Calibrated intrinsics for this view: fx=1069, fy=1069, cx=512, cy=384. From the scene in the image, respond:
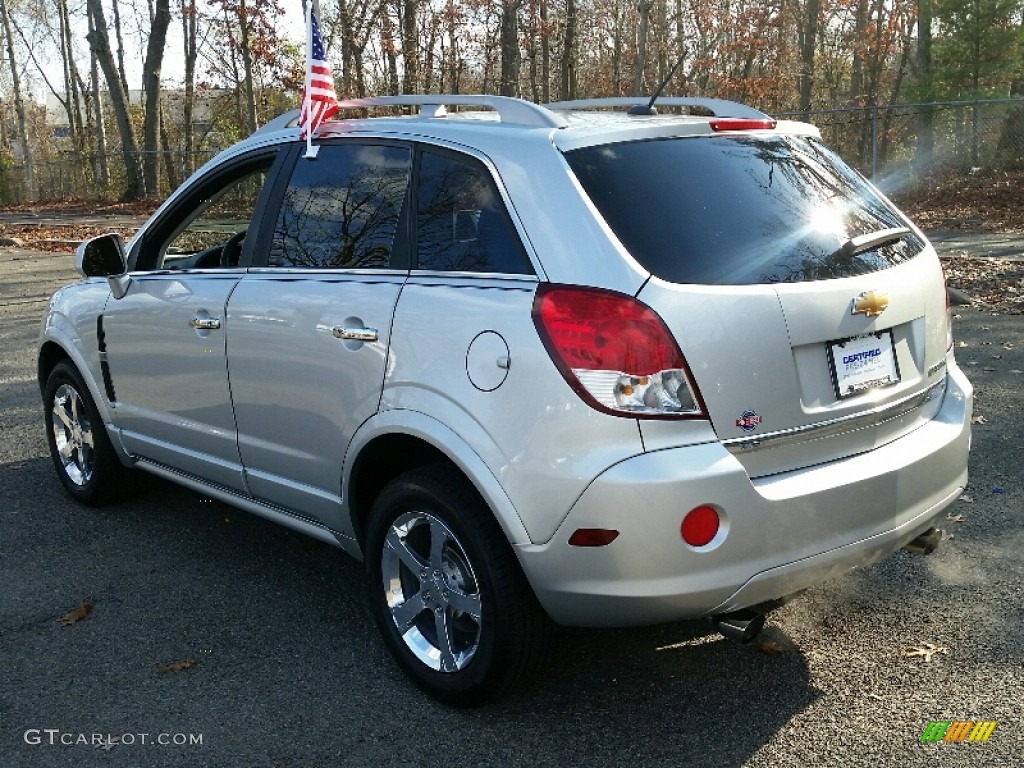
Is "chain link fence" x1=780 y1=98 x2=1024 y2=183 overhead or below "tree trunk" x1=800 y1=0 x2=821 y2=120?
below

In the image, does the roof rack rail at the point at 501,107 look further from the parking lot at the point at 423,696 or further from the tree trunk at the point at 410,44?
the tree trunk at the point at 410,44

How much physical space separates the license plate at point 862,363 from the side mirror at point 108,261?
330 centimetres

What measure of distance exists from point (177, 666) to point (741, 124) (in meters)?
2.71

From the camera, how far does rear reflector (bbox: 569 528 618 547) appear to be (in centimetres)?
290

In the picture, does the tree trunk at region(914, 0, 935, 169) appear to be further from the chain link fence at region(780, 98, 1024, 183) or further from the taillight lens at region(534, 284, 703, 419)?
the taillight lens at region(534, 284, 703, 419)

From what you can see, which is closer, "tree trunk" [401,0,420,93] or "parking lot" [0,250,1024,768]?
"parking lot" [0,250,1024,768]

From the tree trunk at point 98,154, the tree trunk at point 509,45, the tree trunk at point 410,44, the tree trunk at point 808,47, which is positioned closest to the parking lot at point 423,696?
the tree trunk at point 509,45

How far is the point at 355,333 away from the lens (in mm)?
3596

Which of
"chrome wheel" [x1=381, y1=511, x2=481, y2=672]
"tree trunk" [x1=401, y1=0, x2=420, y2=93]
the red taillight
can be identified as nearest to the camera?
"chrome wheel" [x1=381, y1=511, x2=481, y2=672]

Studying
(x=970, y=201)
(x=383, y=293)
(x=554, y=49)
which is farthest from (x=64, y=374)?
(x=554, y=49)

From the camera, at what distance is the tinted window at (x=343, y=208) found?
3738 millimetres

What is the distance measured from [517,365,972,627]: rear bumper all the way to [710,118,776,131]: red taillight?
45.7 inches

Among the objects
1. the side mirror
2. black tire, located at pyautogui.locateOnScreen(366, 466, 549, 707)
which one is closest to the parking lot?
black tire, located at pyautogui.locateOnScreen(366, 466, 549, 707)

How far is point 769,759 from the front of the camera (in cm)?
307
